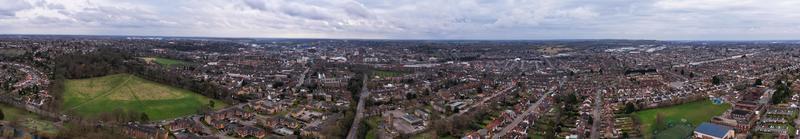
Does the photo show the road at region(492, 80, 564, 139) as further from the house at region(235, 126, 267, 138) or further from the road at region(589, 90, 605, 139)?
the house at region(235, 126, 267, 138)

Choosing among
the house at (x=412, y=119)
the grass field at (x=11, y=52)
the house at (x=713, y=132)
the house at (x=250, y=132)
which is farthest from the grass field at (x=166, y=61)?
the house at (x=713, y=132)

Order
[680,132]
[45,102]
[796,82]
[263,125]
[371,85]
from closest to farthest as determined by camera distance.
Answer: [680,132] < [263,125] < [45,102] < [796,82] < [371,85]

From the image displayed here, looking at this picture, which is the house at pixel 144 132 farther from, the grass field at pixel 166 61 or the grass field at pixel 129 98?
the grass field at pixel 166 61

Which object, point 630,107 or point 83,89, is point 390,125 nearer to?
point 630,107

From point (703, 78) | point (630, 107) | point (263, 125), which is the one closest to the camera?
point (263, 125)

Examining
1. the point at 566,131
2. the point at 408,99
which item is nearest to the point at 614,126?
the point at 566,131

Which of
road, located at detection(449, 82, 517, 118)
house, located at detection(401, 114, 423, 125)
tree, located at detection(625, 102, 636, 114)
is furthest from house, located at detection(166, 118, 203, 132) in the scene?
tree, located at detection(625, 102, 636, 114)

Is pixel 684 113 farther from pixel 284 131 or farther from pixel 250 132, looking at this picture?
pixel 250 132

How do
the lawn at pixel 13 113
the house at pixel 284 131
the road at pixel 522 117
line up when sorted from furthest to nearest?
1. the lawn at pixel 13 113
2. the house at pixel 284 131
3. the road at pixel 522 117
